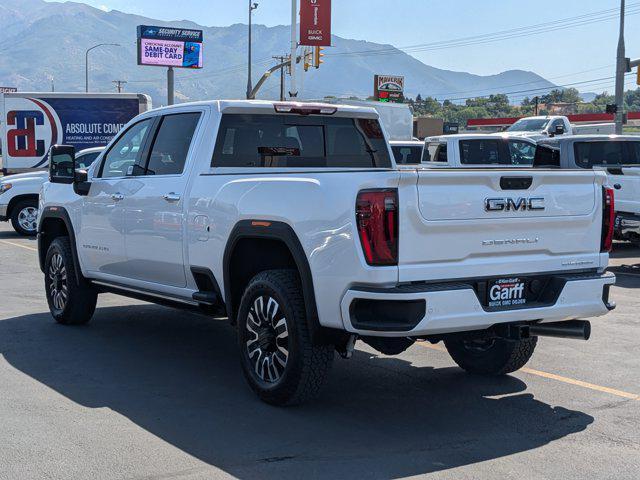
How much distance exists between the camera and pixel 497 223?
17.7 feet

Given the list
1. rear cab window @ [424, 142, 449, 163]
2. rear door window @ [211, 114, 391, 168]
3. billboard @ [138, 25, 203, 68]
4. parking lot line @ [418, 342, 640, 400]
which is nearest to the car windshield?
rear cab window @ [424, 142, 449, 163]

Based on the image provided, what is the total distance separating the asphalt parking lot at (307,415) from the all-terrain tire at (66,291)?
0.24 meters

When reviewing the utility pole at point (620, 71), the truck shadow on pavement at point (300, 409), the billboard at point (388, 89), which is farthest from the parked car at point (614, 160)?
the billboard at point (388, 89)

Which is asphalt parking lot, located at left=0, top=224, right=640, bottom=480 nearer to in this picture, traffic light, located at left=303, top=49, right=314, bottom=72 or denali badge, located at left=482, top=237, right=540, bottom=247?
denali badge, located at left=482, top=237, right=540, bottom=247

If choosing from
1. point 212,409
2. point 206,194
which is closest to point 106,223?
point 206,194

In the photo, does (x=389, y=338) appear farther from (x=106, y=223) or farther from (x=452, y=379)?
(x=106, y=223)

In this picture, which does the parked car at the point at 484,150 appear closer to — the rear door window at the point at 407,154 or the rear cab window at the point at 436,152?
the rear cab window at the point at 436,152

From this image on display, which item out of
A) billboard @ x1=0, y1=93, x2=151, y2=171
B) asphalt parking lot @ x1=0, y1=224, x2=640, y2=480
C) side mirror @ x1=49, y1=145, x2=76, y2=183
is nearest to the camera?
asphalt parking lot @ x1=0, y1=224, x2=640, y2=480

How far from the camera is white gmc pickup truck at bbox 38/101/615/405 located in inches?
201

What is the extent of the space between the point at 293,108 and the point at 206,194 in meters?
1.21

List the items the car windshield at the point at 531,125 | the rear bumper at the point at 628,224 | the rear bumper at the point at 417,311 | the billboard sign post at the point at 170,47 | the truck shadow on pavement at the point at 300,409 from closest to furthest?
the truck shadow on pavement at the point at 300,409 < the rear bumper at the point at 417,311 < the rear bumper at the point at 628,224 < the car windshield at the point at 531,125 < the billboard sign post at the point at 170,47

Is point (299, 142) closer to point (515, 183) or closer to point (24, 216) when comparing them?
point (515, 183)

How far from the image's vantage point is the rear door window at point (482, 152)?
663 inches

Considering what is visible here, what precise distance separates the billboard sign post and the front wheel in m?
50.7
